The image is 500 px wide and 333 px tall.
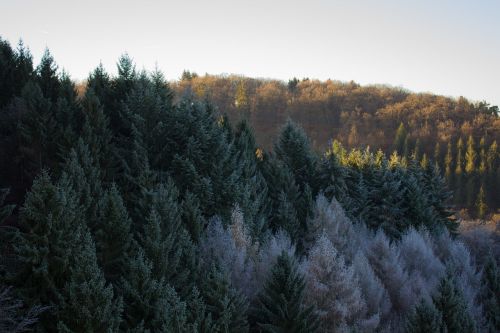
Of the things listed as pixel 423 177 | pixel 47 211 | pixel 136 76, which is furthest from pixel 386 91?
pixel 47 211

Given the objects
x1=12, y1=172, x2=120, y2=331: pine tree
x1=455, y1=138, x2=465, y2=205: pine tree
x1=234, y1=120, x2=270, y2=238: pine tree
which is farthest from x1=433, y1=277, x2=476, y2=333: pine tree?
x1=455, y1=138, x2=465, y2=205: pine tree

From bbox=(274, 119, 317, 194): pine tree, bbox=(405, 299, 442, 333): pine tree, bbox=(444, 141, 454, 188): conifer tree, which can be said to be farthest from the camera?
bbox=(444, 141, 454, 188): conifer tree

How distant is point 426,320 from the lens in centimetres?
2216

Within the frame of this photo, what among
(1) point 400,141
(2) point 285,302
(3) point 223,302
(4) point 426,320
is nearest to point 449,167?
(1) point 400,141

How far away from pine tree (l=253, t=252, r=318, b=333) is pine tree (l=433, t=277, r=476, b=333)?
6.76 metres

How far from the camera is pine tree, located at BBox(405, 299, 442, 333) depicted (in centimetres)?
2180

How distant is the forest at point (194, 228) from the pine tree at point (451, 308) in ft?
0.25

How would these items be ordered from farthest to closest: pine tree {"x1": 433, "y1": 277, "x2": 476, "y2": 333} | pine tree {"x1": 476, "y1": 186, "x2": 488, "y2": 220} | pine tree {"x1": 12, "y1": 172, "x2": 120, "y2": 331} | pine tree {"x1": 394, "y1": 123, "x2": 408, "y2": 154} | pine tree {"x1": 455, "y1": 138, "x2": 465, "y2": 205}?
pine tree {"x1": 394, "y1": 123, "x2": 408, "y2": 154}, pine tree {"x1": 455, "y1": 138, "x2": 465, "y2": 205}, pine tree {"x1": 476, "y1": 186, "x2": 488, "y2": 220}, pine tree {"x1": 433, "y1": 277, "x2": 476, "y2": 333}, pine tree {"x1": 12, "y1": 172, "x2": 120, "y2": 331}

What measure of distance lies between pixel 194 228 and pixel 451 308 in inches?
571

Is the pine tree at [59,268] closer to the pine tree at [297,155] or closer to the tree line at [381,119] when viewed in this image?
→ the pine tree at [297,155]

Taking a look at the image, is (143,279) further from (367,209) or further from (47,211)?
(367,209)

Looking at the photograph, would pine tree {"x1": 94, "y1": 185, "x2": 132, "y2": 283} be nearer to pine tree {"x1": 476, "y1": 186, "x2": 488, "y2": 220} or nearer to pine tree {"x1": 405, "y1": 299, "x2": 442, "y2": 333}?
pine tree {"x1": 405, "y1": 299, "x2": 442, "y2": 333}

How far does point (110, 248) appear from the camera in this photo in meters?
21.7

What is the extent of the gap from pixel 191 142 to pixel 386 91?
15227 cm
